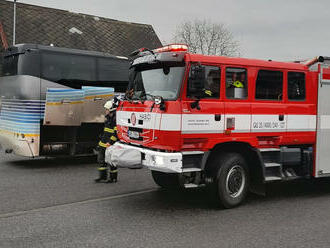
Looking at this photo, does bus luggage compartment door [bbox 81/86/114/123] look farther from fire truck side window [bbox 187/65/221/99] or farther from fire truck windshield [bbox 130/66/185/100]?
fire truck side window [bbox 187/65/221/99]

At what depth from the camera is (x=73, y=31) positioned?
91.2 feet

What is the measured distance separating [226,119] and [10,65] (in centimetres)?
747

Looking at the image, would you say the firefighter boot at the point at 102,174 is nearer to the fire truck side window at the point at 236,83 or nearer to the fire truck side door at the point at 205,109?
the fire truck side door at the point at 205,109

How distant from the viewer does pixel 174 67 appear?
22.4ft

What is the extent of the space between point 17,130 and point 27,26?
55.9 ft

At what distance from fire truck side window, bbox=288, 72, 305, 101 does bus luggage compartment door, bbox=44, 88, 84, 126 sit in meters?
6.41

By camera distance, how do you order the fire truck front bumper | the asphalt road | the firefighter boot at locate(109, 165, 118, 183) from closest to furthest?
the asphalt road
the fire truck front bumper
the firefighter boot at locate(109, 165, 118, 183)

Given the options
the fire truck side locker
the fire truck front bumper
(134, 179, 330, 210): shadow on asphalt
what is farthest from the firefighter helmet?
the fire truck side locker

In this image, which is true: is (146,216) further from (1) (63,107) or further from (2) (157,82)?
(1) (63,107)

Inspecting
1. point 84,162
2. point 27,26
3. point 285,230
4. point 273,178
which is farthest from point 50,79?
point 27,26

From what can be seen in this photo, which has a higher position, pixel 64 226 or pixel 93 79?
pixel 93 79

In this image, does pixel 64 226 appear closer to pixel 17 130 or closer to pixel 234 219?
pixel 234 219

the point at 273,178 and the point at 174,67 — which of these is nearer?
the point at 174,67

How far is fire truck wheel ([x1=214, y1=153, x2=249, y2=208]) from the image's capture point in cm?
694
